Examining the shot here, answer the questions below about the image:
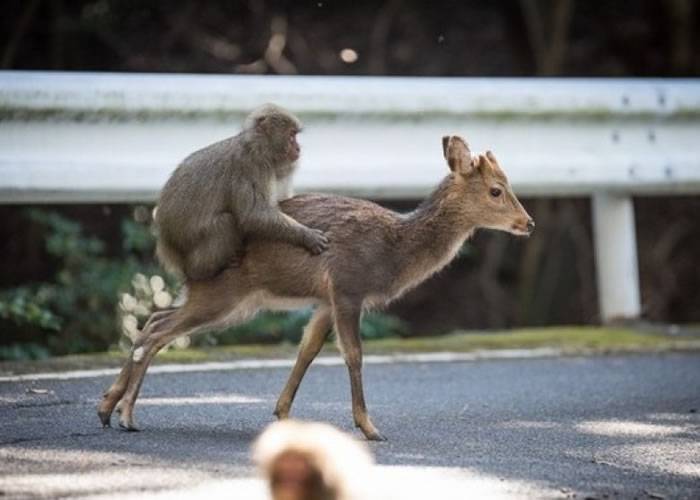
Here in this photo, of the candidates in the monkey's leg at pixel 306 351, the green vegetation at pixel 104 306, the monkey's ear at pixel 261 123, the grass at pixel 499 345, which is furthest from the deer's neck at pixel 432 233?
the green vegetation at pixel 104 306

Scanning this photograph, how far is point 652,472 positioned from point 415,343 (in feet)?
13.6

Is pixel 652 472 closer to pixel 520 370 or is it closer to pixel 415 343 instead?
pixel 520 370

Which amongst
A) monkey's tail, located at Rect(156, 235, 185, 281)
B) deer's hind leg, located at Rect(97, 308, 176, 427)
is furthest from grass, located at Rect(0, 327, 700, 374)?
deer's hind leg, located at Rect(97, 308, 176, 427)

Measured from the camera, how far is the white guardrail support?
9.23m

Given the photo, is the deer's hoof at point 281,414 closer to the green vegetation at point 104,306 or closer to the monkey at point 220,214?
the monkey at point 220,214

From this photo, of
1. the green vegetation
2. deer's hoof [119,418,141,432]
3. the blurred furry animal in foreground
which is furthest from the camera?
the green vegetation

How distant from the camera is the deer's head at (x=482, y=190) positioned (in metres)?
8.19

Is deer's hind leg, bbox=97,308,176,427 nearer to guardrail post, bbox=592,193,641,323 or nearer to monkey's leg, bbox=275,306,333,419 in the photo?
monkey's leg, bbox=275,306,333,419

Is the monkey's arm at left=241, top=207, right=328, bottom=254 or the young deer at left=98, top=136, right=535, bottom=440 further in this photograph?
the monkey's arm at left=241, top=207, right=328, bottom=254

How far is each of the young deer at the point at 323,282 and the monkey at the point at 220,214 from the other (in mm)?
64

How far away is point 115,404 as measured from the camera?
6.98 m

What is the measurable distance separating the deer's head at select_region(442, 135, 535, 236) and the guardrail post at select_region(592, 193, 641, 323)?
2.40 meters

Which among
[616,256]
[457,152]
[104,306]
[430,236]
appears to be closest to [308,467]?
[430,236]

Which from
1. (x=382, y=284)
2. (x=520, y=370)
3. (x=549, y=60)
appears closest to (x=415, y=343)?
(x=520, y=370)
